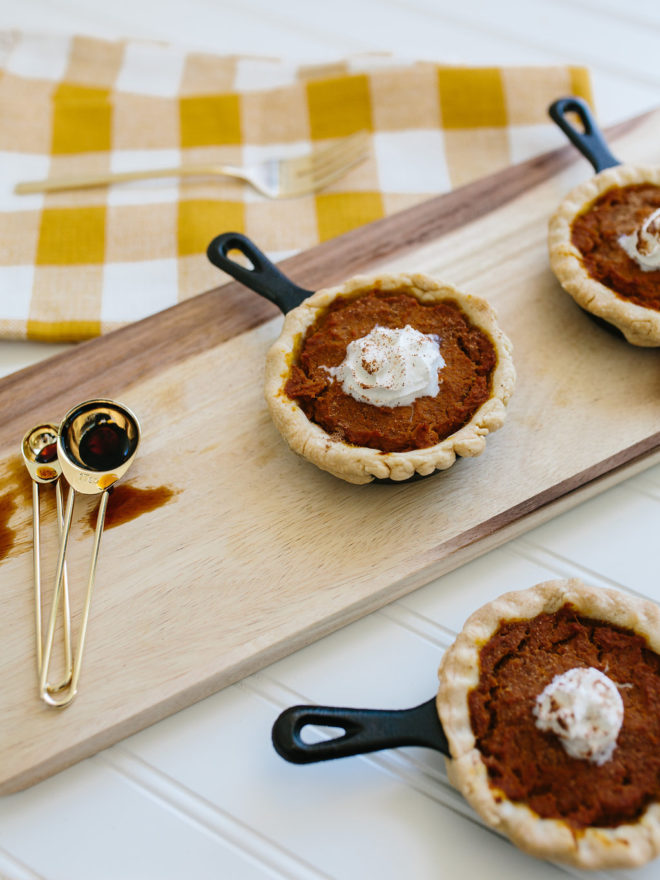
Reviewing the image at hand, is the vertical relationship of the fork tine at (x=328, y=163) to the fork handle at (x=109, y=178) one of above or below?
above

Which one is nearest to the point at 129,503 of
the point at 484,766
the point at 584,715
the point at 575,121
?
the point at 484,766

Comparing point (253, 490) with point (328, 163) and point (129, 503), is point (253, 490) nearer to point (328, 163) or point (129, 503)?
point (129, 503)

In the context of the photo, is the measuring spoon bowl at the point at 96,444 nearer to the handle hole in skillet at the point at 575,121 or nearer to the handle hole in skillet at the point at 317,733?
the handle hole in skillet at the point at 317,733

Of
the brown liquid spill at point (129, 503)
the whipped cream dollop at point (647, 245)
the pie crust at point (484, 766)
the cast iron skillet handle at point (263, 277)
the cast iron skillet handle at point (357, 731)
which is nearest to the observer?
the pie crust at point (484, 766)

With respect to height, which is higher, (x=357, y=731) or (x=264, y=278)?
(x=264, y=278)

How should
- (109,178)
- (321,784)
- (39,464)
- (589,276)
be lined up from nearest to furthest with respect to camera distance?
(321,784)
(39,464)
(589,276)
(109,178)

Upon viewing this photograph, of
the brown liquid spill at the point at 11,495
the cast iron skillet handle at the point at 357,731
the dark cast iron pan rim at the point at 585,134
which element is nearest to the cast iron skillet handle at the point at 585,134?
the dark cast iron pan rim at the point at 585,134
